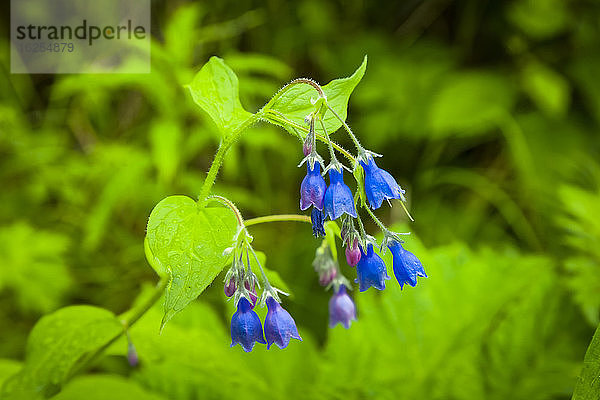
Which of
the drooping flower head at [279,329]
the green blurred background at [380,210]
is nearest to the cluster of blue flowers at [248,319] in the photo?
the drooping flower head at [279,329]

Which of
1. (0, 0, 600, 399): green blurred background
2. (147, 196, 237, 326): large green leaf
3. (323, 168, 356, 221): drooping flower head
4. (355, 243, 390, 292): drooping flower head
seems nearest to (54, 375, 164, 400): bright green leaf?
(0, 0, 600, 399): green blurred background

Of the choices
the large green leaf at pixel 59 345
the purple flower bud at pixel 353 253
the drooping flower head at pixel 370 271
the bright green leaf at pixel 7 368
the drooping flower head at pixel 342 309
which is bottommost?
the bright green leaf at pixel 7 368

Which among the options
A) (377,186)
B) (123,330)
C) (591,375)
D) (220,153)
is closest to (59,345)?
(123,330)

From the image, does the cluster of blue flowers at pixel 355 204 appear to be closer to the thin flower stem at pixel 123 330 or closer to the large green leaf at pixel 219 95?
the large green leaf at pixel 219 95

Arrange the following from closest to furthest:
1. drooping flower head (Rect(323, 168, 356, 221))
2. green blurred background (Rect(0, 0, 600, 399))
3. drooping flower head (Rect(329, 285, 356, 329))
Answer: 1. drooping flower head (Rect(323, 168, 356, 221))
2. drooping flower head (Rect(329, 285, 356, 329))
3. green blurred background (Rect(0, 0, 600, 399))

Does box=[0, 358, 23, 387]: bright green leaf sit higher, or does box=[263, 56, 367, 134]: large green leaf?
box=[263, 56, 367, 134]: large green leaf

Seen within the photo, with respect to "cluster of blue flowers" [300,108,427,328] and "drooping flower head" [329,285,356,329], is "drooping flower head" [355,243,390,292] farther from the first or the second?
"drooping flower head" [329,285,356,329]

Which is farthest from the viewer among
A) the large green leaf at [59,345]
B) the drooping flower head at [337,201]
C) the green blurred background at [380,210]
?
the green blurred background at [380,210]

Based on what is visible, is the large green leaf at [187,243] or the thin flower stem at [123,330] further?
the thin flower stem at [123,330]
